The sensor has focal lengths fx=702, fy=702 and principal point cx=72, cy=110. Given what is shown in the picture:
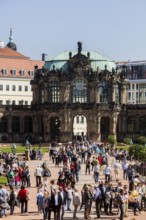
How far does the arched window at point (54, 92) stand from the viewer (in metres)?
127

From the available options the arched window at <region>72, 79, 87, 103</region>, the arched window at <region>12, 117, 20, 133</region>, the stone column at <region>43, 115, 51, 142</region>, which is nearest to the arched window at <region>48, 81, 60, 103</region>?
the arched window at <region>72, 79, 87, 103</region>

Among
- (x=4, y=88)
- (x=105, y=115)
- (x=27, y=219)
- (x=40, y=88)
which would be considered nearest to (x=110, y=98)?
(x=105, y=115)

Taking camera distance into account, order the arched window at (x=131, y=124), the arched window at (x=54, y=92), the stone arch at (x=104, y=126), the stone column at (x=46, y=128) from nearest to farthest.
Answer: the stone column at (x=46, y=128) < the arched window at (x=54, y=92) < the stone arch at (x=104, y=126) < the arched window at (x=131, y=124)

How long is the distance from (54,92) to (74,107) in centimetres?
476

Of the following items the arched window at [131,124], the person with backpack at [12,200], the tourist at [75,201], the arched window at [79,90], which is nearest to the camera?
the tourist at [75,201]

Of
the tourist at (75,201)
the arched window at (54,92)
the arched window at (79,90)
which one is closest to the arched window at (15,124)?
the arched window at (54,92)

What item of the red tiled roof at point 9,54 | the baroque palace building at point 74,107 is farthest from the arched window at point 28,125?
the red tiled roof at point 9,54

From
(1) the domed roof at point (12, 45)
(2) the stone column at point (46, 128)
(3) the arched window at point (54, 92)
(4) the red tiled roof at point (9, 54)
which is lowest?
(2) the stone column at point (46, 128)

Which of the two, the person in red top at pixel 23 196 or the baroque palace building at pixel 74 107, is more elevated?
the baroque palace building at pixel 74 107

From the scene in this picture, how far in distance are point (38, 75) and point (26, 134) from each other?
36.4 feet

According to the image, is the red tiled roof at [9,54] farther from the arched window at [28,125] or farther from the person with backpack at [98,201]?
the person with backpack at [98,201]

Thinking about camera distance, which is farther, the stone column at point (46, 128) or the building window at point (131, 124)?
the building window at point (131, 124)

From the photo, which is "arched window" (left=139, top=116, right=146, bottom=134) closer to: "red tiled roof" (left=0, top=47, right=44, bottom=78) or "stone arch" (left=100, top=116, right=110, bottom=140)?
"stone arch" (left=100, top=116, right=110, bottom=140)

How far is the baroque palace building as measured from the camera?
413 ft
